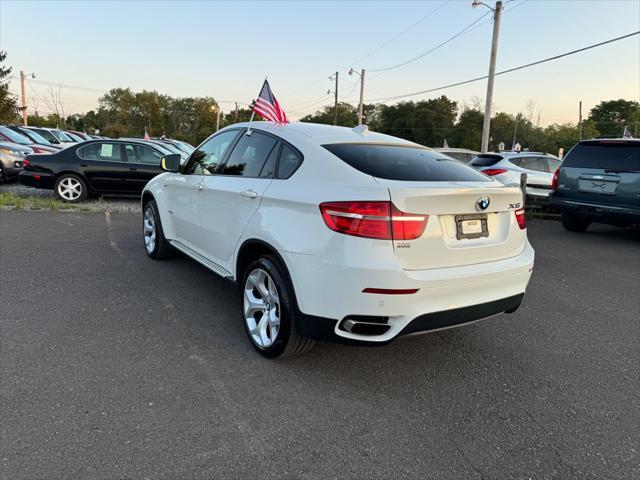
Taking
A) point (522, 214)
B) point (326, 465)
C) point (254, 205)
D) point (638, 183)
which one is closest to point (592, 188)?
point (638, 183)

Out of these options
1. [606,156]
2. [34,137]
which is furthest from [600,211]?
[34,137]

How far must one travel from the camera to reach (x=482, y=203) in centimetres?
292

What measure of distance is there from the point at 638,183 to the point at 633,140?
82 centimetres

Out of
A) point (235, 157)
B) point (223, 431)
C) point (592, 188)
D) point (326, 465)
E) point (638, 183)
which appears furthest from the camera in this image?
point (592, 188)

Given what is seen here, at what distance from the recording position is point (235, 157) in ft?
13.1

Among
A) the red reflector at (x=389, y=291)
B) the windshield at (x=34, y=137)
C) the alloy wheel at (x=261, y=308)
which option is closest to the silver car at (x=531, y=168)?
the alloy wheel at (x=261, y=308)

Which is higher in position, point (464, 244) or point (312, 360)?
point (464, 244)

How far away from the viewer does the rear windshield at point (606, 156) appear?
7926mm

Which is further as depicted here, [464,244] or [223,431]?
[464,244]

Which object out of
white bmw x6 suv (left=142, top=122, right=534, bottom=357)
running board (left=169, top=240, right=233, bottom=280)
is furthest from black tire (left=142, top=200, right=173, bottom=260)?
white bmw x6 suv (left=142, top=122, right=534, bottom=357)

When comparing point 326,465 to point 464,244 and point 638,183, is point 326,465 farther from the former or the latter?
point 638,183

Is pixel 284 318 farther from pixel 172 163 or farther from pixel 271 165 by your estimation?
pixel 172 163

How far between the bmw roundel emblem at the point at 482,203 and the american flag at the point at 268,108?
324 cm

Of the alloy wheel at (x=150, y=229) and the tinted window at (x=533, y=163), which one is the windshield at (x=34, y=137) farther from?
the tinted window at (x=533, y=163)
